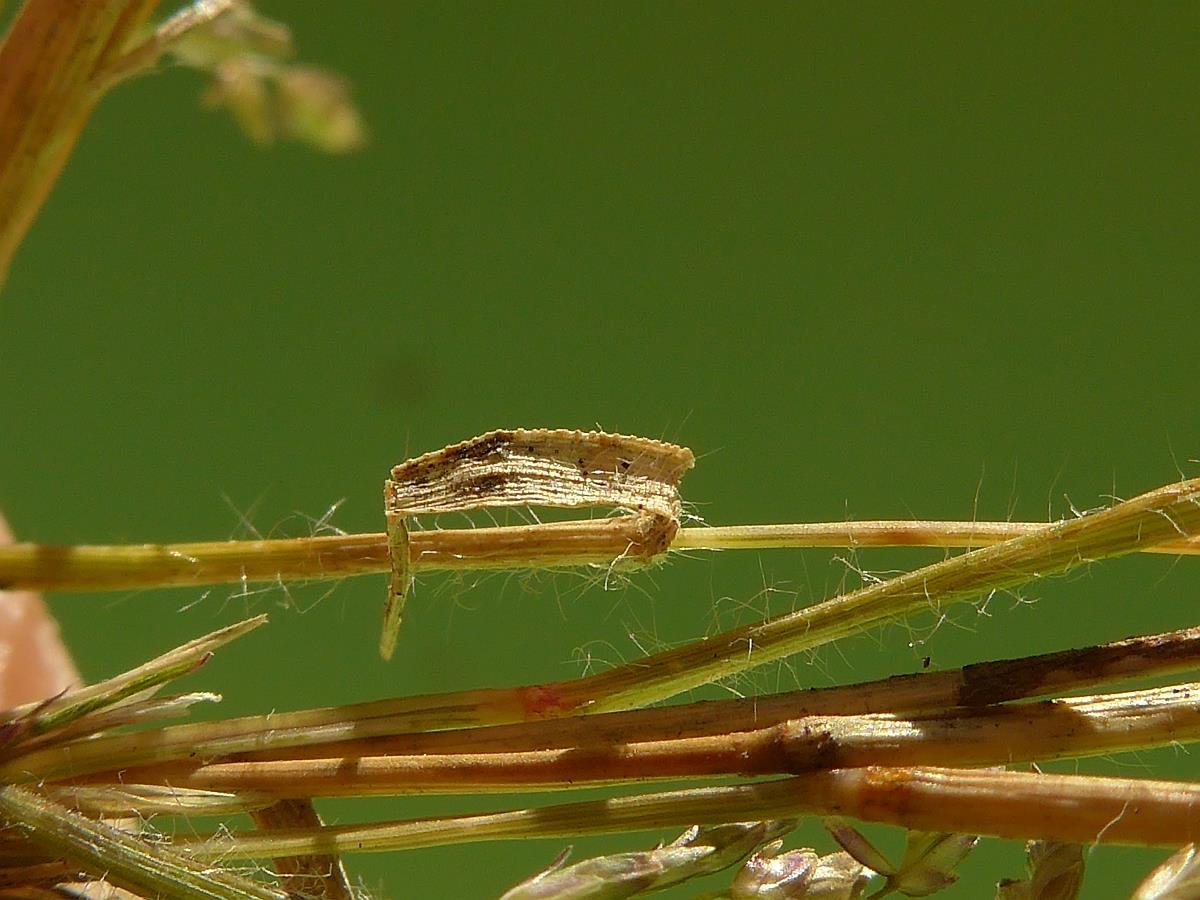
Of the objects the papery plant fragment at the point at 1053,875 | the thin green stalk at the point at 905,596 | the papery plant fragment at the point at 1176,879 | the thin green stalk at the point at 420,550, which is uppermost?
the thin green stalk at the point at 420,550

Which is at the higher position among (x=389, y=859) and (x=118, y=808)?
(x=118, y=808)

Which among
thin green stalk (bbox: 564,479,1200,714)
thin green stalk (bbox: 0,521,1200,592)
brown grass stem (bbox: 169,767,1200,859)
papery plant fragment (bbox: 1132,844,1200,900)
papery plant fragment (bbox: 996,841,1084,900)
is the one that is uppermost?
thin green stalk (bbox: 0,521,1200,592)

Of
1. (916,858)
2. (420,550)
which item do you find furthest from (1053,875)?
(420,550)

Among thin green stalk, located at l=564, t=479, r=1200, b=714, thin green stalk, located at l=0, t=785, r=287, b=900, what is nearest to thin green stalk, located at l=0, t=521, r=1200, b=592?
thin green stalk, located at l=564, t=479, r=1200, b=714

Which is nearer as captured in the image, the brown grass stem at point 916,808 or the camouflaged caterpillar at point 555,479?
the brown grass stem at point 916,808

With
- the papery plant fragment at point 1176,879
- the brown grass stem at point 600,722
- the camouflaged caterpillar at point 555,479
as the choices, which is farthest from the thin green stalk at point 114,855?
the papery plant fragment at point 1176,879

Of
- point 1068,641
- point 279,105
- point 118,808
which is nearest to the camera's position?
point 118,808

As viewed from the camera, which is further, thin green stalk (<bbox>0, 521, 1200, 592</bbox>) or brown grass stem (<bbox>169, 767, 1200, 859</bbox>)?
thin green stalk (<bbox>0, 521, 1200, 592</bbox>)

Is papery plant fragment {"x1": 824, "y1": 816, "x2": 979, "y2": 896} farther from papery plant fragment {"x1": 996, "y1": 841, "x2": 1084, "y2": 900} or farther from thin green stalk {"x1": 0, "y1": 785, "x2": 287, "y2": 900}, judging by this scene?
thin green stalk {"x1": 0, "y1": 785, "x2": 287, "y2": 900}

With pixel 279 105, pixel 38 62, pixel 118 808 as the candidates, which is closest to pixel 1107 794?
pixel 118 808

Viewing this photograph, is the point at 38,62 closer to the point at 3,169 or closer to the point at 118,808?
the point at 3,169

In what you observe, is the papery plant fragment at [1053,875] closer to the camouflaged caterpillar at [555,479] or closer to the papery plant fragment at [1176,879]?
the papery plant fragment at [1176,879]
